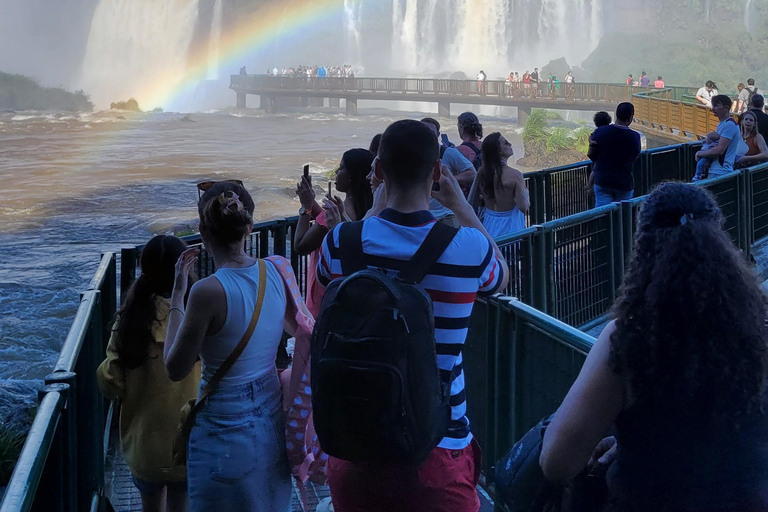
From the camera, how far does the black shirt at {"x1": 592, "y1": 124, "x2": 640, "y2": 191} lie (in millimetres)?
8180

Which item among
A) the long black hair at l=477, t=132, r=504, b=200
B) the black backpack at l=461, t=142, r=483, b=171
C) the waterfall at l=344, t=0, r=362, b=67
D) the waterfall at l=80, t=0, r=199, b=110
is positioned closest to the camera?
the long black hair at l=477, t=132, r=504, b=200

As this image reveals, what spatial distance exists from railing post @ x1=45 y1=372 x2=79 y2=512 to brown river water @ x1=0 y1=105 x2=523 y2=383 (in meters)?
8.73

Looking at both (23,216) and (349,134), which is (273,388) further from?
(349,134)

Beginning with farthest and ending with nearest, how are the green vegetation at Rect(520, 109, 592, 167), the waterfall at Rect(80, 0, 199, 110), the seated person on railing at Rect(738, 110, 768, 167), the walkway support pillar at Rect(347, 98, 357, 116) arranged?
the waterfall at Rect(80, 0, 199, 110), the walkway support pillar at Rect(347, 98, 357, 116), the green vegetation at Rect(520, 109, 592, 167), the seated person on railing at Rect(738, 110, 768, 167)

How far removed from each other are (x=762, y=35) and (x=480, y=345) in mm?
80340

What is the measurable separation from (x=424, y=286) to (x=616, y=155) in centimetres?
627

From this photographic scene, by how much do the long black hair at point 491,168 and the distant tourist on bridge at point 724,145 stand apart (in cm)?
338

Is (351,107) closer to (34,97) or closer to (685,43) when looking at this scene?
(34,97)

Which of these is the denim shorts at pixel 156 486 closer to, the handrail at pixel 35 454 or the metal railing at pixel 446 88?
the handrail at pixel 35 454

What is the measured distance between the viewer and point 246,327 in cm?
279

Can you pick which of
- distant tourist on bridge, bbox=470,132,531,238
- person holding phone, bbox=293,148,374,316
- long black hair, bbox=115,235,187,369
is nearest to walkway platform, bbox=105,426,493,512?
person holding phone, bbox=293,148,374,316

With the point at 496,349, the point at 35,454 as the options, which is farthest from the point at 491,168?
the point at 35,454

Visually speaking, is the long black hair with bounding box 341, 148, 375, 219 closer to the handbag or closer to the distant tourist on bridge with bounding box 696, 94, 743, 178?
the handbag

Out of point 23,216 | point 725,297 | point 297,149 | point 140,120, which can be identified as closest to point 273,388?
point 725,297
